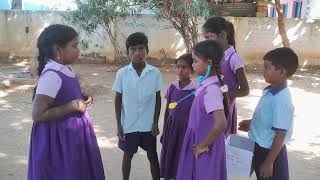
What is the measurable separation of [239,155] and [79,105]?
0.97 metres

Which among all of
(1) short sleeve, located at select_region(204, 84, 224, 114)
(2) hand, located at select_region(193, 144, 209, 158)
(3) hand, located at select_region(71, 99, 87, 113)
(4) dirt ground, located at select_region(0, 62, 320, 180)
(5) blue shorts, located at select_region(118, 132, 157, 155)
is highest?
(1) short sleeve, located at select_region(204, 84, 224, 114)

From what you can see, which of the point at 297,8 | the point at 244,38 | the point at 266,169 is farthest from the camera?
the point at 297,8

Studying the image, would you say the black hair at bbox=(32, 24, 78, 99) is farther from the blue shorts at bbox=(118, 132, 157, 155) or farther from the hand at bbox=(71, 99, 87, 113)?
the blue shorts at bbox=(118, 132, 157, 155)

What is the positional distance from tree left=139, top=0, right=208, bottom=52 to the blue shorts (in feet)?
17.6

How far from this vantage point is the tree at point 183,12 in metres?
7.94

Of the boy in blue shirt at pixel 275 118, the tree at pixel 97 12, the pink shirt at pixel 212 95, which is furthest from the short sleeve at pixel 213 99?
the tree at pixel 97 12

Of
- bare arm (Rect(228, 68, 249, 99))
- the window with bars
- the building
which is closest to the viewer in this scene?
bare arm (Rect(228, 68, 249, 99))

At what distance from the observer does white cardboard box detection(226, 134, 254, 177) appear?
225cm

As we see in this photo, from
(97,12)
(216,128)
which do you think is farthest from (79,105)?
(97,12)

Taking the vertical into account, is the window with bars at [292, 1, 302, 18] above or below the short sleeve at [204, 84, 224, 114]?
above

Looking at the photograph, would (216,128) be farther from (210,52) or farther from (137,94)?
(137,94)

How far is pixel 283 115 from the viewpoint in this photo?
6.98 ft

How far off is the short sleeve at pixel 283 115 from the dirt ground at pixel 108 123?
1578 mm

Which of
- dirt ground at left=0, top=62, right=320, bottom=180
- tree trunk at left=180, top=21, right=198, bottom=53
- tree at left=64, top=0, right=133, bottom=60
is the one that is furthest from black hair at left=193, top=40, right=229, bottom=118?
tree at left=64, top=0, right=133, bottom=60
